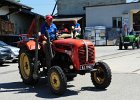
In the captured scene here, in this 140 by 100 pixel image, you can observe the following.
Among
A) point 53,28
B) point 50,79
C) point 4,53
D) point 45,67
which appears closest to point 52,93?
point 50,79

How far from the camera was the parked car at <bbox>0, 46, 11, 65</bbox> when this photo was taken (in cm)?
2098

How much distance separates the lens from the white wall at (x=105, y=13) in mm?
51844

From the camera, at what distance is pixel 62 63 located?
11.8 m

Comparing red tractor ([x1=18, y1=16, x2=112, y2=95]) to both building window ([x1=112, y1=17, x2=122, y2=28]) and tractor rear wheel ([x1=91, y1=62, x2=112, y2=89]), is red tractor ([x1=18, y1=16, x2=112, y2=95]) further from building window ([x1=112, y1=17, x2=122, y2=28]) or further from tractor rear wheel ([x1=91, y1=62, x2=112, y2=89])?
building window ([x1=112, y1=17, x2=122, y2=28])

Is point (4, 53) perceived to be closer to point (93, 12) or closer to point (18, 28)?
point (18, 28)

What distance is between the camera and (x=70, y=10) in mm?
68938

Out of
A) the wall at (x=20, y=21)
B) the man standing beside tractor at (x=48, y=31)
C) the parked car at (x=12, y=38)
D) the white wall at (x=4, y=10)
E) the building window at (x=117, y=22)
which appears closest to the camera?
the man standing beside tractor at (x=48, y=31)

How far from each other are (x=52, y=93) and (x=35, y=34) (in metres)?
1.95

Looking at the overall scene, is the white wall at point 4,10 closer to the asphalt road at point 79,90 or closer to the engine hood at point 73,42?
the asphalt road at point 79,90

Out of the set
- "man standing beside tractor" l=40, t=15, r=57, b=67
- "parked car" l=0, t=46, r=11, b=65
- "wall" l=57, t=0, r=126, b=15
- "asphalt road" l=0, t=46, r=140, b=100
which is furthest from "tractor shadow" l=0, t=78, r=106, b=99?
"wall" l=57, t=0, r=126, b=15

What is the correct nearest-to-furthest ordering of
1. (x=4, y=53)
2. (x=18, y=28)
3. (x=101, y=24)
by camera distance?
(x=4, y=53), (x=18, y=28), (x=101, y=24)

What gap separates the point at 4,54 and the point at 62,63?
9994 millimetres

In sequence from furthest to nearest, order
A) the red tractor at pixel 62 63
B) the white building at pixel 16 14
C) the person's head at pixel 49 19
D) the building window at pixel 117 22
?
the building window at pixel 117 22 < the white building at pixel 16 14 < the person's head at pixel 49 19 < the red tractor at pixel 62 63

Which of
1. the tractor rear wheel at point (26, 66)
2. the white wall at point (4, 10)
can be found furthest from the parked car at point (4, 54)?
the white wall at point (4, 10)
